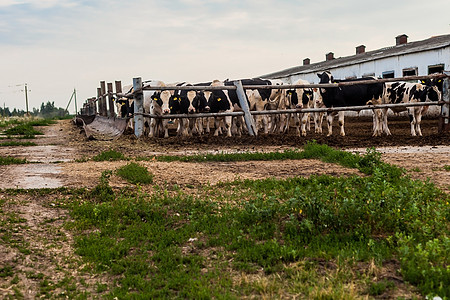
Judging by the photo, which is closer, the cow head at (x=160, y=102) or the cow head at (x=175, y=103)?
the cow head at (x=175, y=103)

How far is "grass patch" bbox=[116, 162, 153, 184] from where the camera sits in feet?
22.8

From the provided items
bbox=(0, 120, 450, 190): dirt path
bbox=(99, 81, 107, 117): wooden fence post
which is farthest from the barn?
bbox=(99, 81, 107, 117): wooden fence post

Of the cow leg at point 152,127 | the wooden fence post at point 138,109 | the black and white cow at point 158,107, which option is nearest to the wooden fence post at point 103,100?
the black and white cow at point 158,107

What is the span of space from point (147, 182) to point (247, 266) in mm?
3406

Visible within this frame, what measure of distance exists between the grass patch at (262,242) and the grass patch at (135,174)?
87 cm

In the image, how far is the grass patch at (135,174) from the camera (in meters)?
6.94

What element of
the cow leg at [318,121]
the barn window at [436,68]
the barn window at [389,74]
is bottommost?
the cow leg at [318,121]

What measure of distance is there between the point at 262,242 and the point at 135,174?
325cm

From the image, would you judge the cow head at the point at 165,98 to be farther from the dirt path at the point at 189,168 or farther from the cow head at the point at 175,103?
the dirt path at the point at 189,168

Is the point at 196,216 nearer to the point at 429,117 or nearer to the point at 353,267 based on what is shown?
the point at 353,267

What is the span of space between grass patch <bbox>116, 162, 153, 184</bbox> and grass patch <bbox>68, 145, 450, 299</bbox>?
0.87m

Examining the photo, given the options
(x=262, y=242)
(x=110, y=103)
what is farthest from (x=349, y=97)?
(x=262, y=242)

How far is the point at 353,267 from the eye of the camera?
3684 mm

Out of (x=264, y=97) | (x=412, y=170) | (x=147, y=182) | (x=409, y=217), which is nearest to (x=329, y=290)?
(x=409, y=217)
